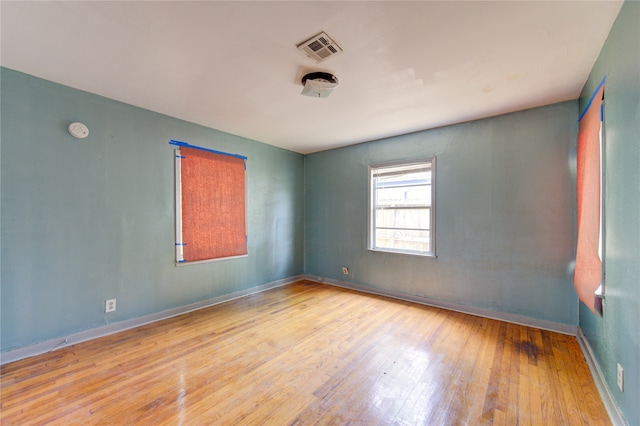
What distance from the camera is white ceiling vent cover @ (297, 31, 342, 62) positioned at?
1.79 m

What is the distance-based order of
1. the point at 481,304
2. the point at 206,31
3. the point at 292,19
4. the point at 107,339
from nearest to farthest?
1. the point at 292,19
2. the point at 206,31
3. the point at 107,339
4. the point at 481,304

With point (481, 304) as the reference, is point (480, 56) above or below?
above

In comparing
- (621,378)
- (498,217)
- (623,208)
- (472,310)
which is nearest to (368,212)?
(498,217)

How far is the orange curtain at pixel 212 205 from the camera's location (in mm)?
3424

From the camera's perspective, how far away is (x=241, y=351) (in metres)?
2.43

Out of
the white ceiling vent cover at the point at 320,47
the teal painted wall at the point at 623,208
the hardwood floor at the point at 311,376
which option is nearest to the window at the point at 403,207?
the hardwood floor at the point at 311,376

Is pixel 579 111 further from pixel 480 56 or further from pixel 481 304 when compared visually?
pixel 481 304

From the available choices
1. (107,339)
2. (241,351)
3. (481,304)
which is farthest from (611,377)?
(107,339)

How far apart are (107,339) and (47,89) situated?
250 centimetres

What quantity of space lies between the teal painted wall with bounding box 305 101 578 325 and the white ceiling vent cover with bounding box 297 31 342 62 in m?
2.32

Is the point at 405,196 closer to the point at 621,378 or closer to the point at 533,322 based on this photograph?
the point at 533,322

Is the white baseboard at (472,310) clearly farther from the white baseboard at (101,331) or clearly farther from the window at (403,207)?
the white baseboard at (101,331)

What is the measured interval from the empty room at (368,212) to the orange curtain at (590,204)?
0.13ft

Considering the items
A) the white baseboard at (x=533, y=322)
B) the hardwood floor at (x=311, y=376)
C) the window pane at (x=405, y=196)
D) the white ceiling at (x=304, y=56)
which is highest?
the white ceiling at (x=304, y=56)
